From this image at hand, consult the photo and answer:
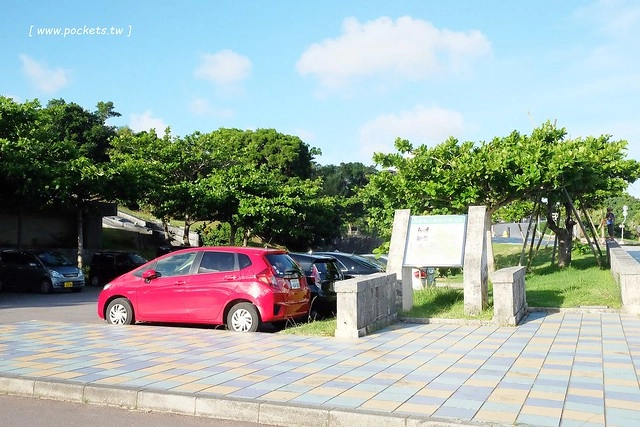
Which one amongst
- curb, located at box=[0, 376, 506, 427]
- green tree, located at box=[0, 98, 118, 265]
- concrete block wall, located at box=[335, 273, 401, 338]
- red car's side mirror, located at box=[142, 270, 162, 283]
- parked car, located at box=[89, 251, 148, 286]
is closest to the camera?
curb, located at box=[0, 376, 506, 427]

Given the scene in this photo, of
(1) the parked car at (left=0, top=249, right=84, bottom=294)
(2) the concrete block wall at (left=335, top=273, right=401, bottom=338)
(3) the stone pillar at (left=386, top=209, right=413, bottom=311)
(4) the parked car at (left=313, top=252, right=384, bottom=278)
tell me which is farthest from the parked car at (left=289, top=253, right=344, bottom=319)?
(1) the parked car at (left=0, top=249, right=84, bottom=294)

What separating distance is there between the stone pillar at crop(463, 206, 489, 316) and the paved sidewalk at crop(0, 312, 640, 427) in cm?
99

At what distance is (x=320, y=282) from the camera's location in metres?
12.4

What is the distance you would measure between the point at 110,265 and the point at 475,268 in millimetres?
17474

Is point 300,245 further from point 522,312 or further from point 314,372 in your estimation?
point 314,372

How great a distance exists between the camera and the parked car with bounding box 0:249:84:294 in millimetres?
21344

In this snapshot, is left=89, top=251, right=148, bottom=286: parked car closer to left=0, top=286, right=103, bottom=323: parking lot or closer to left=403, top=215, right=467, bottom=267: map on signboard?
left=0, top=286, right=103, bottom=323: parking lot

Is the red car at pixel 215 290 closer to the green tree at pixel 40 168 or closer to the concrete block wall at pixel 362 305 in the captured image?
the concrete block wall at pixel 362 305

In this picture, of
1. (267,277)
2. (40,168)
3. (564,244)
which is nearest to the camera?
(267,277)

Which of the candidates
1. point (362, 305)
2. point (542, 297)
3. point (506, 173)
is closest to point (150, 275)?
point (362, 305)

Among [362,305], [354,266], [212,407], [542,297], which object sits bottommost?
[212,407]

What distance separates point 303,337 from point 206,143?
981 inches

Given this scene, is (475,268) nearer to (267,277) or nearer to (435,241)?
(435,241)

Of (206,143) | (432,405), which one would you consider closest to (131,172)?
(206,143)
